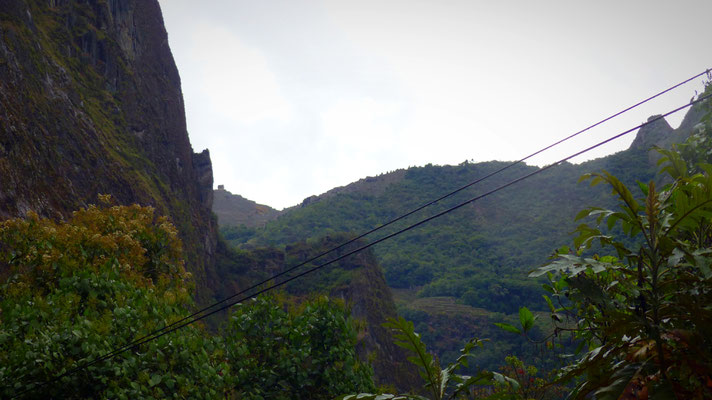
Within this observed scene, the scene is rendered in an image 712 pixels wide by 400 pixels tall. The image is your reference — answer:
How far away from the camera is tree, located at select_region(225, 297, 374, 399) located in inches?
271

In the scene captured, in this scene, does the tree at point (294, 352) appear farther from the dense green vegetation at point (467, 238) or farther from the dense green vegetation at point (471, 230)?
the dense green vegetation at point (471, 230)

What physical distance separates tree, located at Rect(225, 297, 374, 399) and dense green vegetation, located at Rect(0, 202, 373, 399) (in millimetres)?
16

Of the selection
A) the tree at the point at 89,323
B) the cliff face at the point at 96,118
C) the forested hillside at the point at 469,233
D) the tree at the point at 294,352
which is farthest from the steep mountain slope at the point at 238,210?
the tree at the point at 294,352

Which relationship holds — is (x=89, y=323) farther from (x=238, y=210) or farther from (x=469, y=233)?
(x=238, y=210)

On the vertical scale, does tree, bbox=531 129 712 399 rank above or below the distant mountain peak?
below

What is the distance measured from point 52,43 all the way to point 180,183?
12.7m

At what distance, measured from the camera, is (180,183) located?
34688 millimetres

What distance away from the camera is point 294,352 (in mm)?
7020

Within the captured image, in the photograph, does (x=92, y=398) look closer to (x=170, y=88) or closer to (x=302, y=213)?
(x=170, y=88)

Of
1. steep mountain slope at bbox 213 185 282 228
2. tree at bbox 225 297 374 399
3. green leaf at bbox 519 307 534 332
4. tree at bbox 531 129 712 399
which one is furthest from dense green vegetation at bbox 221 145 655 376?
tree at bbox 531 129 712 399

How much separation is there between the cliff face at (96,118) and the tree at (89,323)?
677cm

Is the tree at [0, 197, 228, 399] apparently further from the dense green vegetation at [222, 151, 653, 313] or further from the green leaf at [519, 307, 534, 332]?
the dense green vegetation at [222, 151, 653, 313]

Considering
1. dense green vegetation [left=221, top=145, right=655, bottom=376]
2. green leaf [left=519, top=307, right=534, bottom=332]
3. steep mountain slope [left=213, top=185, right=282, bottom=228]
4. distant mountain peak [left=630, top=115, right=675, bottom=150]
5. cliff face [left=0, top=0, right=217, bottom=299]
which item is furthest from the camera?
steep mountain slope [left=213, top=185, right=282, bottom=228]

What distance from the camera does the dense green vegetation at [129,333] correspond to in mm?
5277
